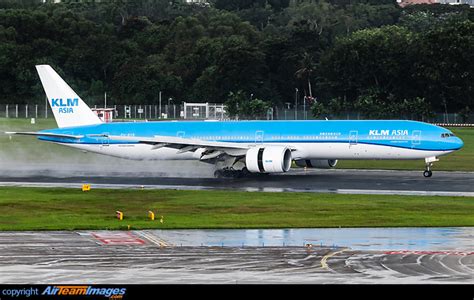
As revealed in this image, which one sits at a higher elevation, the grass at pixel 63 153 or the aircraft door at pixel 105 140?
the aircraft door at pixel 105 140

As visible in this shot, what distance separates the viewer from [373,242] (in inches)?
1363

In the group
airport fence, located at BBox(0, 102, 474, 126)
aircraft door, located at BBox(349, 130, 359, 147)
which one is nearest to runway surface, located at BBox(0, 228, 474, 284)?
aircraft door, located at BBox(349, 130, 359, 147)

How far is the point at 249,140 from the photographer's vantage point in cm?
6625

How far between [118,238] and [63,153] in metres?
52.1

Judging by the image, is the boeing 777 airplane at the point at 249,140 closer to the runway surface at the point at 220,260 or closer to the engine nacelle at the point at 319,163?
the engine nacelle at the point at 319,163

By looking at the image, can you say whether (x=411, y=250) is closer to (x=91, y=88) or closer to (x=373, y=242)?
(x=373, y=242)

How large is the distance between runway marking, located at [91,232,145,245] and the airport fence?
91.2 meters

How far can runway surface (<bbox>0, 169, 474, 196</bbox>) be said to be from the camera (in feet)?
183

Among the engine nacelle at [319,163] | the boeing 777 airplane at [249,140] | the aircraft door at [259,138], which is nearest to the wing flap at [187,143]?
the boeing 777 airplane at [249,140]

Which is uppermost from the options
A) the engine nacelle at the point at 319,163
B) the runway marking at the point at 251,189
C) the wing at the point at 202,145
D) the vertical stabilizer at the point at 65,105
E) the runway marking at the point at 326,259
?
the vertical stabilizer at the point at 65,105

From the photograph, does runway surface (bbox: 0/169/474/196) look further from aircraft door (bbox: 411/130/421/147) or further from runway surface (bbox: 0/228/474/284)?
runway surface (bbox: 0/228/474/284)

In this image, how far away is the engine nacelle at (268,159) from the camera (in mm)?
61969

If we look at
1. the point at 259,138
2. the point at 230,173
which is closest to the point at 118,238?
the point at 230,173
